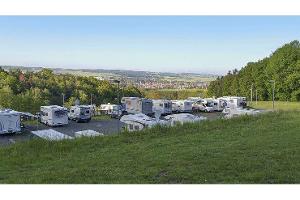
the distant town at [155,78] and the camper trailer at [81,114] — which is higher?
the distant town at [155,78]

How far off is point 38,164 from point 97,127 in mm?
14555

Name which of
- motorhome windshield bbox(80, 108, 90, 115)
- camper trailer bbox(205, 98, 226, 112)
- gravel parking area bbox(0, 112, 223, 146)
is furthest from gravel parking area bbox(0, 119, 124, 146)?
camper trailer bbox(205, 98, 226, 112)

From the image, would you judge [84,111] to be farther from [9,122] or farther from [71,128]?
[9,122]

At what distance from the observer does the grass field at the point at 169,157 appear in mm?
6008

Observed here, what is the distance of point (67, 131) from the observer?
2108 cm

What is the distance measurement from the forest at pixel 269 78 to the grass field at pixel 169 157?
87.1 feet

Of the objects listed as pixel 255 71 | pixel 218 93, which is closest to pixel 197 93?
pixel 218 93

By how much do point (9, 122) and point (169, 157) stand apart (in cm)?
1349

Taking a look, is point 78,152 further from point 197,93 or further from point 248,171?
point 197,93

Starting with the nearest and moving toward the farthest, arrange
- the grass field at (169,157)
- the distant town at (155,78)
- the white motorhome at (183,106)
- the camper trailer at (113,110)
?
the grass field at (169,157), the camper trailer at (113,110), the white motorhome at (183,106), the distant town at (155,78)

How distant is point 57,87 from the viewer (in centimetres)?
4103

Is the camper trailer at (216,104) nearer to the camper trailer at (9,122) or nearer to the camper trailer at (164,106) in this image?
the camper trailer at (164,106)

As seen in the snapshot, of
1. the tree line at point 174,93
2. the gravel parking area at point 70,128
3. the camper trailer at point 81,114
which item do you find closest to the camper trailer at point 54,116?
the gravel parking area at point 70,128

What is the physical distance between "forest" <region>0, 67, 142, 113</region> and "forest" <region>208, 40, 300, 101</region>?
369 inches
